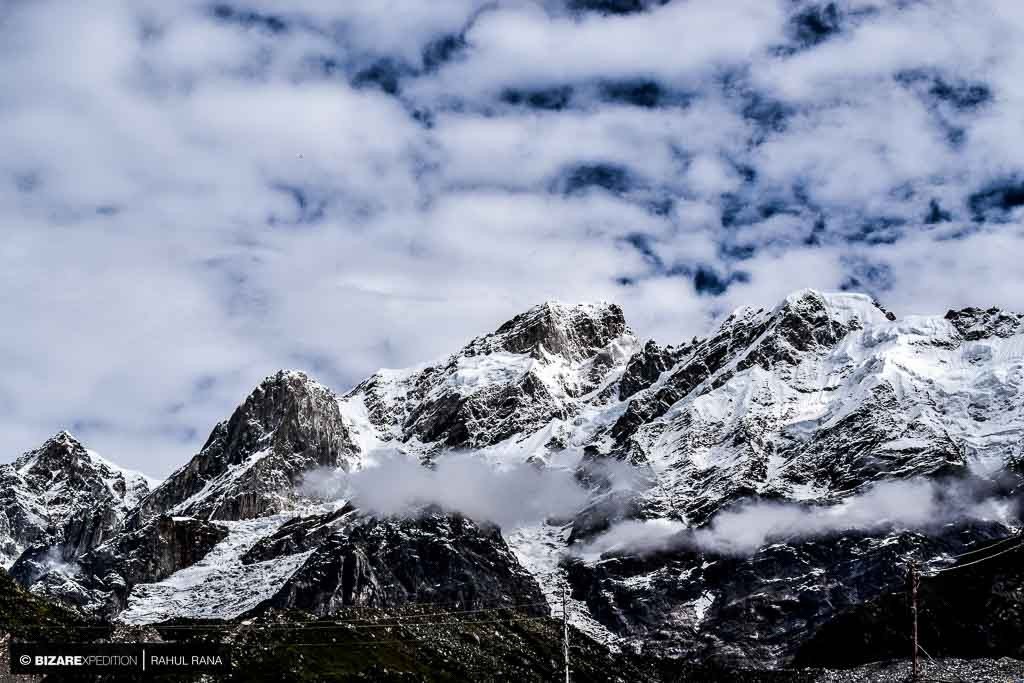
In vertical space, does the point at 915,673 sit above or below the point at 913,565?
below

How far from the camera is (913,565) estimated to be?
177 m

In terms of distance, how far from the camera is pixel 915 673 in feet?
565

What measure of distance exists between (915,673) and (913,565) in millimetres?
13205
